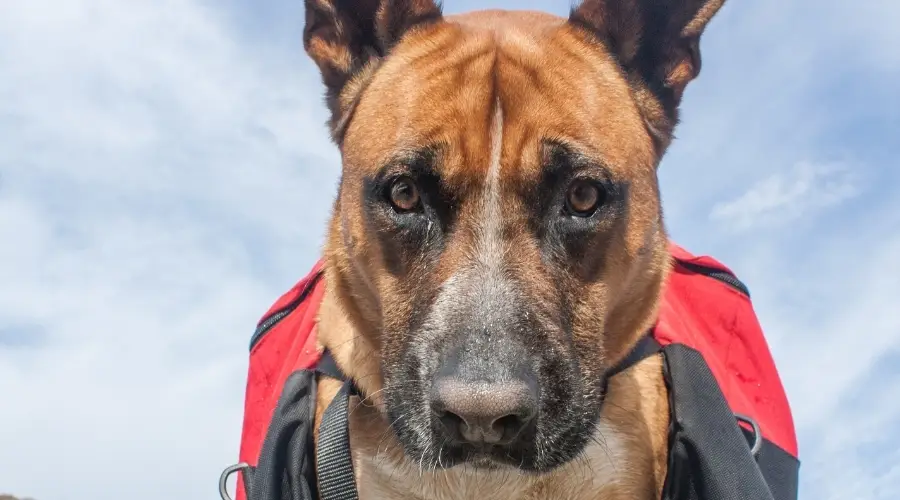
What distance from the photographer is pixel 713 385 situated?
3.71 m

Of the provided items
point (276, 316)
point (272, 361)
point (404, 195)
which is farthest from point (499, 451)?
point (276, 316)

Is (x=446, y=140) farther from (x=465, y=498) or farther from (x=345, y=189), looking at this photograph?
(x=465, y=498)

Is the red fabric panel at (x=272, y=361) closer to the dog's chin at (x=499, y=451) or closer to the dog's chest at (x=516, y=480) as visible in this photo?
the dog's chest at (x=516, y=480)

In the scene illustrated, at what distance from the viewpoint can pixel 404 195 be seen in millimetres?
3500

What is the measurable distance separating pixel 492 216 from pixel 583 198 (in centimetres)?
42

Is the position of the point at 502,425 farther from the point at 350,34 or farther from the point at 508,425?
the point at 350,34

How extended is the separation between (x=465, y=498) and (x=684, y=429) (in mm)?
1003

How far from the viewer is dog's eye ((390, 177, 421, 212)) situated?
137 inches

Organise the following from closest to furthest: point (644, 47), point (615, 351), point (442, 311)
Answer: point (442, 311) → point (615, 351) → point (644, 47)

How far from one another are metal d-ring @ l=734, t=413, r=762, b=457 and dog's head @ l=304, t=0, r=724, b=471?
69 centimetres

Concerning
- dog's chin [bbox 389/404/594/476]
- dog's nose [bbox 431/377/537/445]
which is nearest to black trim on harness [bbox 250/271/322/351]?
dog's chin [bbox 389/404/594/476]

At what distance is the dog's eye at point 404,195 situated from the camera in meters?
3.47

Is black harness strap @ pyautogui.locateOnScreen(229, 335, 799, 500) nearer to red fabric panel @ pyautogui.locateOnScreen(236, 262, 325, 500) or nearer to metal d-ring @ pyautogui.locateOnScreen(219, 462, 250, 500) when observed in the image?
metal d-ring @ pyautogui.locateOnScreen(219, 462, 250, 500)

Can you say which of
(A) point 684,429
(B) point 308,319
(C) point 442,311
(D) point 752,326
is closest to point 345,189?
(C) point 442,311
